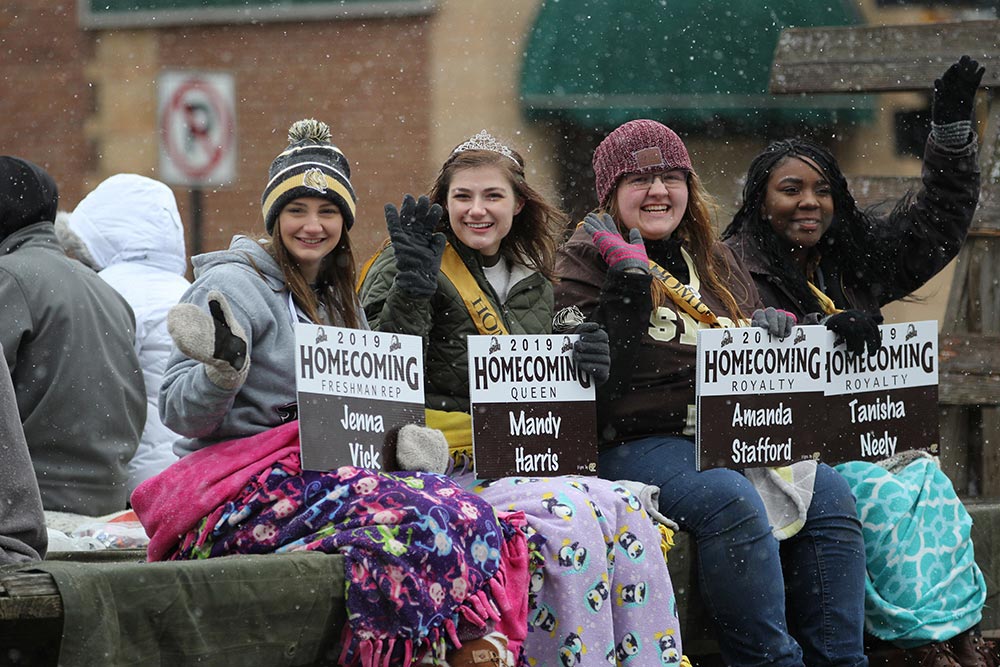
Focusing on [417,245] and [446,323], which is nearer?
[417,245]

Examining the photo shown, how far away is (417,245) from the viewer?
16.0 feet

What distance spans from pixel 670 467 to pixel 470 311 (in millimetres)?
803

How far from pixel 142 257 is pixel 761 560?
10.5ft

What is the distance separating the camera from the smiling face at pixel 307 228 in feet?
15.8

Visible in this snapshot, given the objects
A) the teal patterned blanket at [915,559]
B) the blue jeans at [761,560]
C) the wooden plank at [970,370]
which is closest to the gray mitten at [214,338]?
the blue jeans at [761,560]

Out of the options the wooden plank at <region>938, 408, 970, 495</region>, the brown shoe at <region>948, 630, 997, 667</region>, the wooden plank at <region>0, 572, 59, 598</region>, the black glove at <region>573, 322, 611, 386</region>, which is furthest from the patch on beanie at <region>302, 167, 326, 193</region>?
the wooden plank at <region>938, 408, 970, 495</region>

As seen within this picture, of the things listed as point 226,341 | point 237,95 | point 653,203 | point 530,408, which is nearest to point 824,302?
point 653,203

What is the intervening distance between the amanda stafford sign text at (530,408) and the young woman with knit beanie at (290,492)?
1.40 ft

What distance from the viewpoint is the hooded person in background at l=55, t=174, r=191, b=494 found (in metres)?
6.70

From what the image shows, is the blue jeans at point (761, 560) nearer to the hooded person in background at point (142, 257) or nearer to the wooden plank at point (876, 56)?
the hooded person in background at point (142, 257)

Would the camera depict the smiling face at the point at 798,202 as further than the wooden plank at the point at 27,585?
Yes

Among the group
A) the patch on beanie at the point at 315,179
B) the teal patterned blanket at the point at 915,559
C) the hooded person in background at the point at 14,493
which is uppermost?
the patch on beanie at the point at 315,179

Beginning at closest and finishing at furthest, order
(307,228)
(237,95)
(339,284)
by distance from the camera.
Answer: (307,228), (339,284), (237,95)

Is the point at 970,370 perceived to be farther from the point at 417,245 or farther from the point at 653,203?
the point at 417,245
